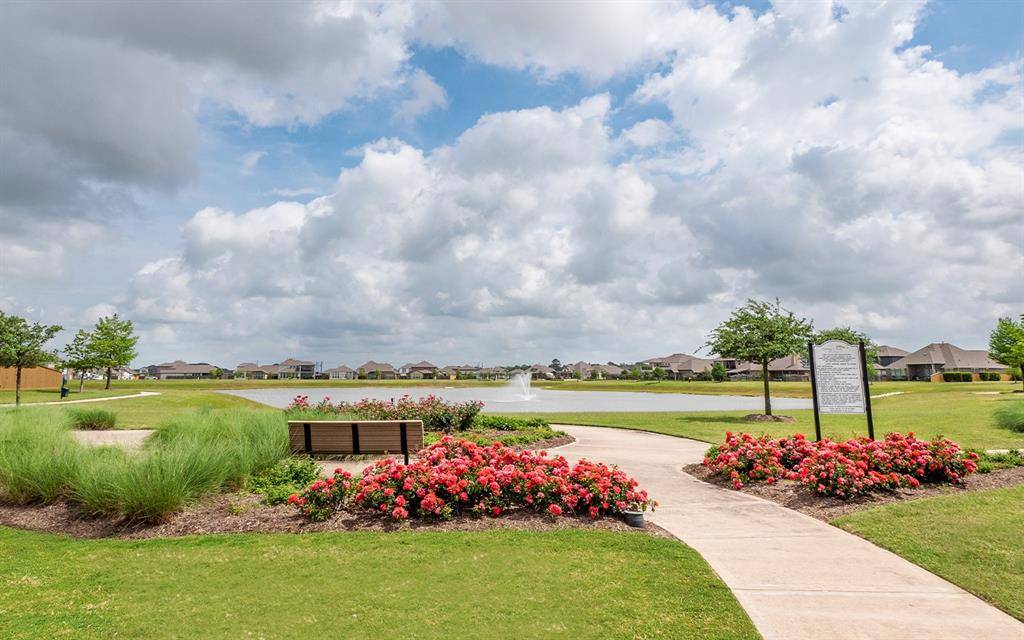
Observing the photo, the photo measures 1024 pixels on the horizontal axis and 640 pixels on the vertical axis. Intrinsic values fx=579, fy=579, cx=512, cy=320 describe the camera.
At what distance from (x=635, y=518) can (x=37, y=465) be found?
26.5ft

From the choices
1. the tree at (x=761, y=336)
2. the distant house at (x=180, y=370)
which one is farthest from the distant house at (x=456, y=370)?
the tree at (x=761, y=336)

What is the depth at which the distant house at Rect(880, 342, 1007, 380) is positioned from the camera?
9400cm

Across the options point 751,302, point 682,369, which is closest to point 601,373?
point 682,369

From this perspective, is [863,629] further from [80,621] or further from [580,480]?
[80,621]

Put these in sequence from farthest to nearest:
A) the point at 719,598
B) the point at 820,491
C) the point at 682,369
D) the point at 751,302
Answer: the point at 682,369
the point at 751,302
the point at 820,491
the point at 719,598

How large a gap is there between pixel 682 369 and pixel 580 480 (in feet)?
452

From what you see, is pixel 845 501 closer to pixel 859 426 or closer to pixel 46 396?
pixel 859 426

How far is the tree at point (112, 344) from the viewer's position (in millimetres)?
46944

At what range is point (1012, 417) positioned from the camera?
53.4 ft

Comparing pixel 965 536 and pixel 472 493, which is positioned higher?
pixel 472 493

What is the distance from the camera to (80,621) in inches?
175

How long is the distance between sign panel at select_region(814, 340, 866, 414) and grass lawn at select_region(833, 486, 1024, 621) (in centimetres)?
304

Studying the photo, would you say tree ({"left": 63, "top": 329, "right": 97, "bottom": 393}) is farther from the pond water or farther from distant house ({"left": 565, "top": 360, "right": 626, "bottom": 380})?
distant house ({"left": 565, "top": 360, "right": 626, "bottom": 380})

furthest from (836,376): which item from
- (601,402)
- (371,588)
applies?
(601,402)
